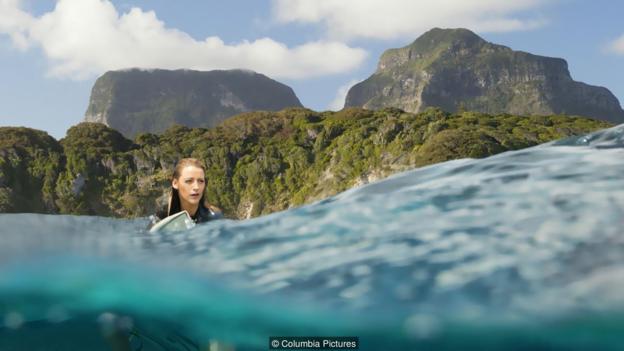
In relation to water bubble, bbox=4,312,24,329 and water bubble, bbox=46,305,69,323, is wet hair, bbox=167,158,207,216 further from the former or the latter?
water bubble, bbox=4,312,24,329

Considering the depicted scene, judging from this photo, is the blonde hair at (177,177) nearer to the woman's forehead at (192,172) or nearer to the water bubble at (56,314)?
the woman's forehead at (192,172)

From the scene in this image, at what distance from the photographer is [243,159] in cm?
6494

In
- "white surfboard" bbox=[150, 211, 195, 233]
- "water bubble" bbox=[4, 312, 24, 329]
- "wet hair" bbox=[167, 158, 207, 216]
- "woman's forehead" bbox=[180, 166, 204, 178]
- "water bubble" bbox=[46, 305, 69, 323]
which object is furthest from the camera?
"water bubble" bbox=[4, 312, 24, 329]

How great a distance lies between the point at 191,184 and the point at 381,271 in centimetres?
212

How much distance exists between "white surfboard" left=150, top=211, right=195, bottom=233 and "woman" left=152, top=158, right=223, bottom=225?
3.0 inches

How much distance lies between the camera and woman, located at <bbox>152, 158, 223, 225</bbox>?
6105 mm

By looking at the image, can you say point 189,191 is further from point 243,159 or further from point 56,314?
point 243,159

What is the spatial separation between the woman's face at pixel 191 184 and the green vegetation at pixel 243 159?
4383 centimetres

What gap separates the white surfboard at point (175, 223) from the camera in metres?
6.47

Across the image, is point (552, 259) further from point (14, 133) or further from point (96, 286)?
point (14, 133)

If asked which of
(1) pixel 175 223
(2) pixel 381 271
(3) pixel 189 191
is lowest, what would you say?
(2) pixel 381 271

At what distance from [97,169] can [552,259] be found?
6230cm

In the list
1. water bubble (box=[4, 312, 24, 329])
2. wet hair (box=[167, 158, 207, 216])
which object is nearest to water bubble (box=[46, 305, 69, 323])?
water bubble (box=[4, 312, 24, 329])

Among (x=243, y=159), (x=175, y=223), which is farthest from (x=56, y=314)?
(x=243, y=159)
